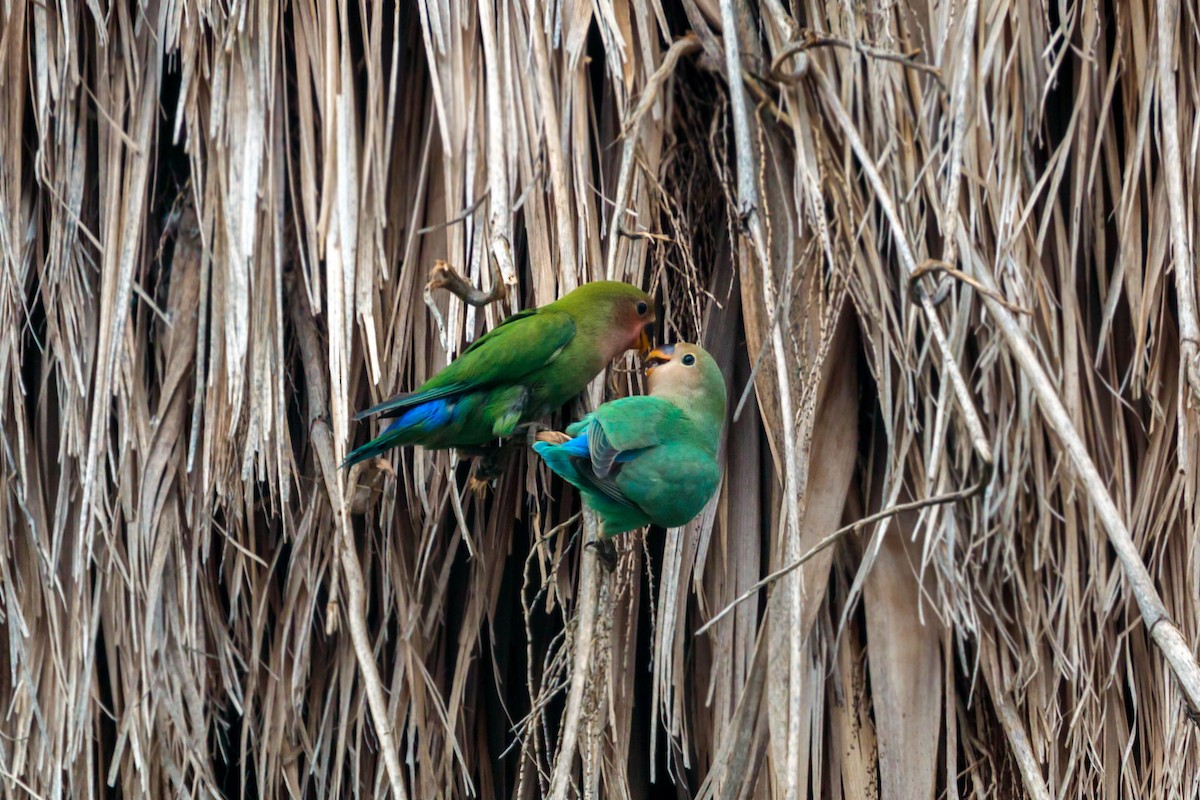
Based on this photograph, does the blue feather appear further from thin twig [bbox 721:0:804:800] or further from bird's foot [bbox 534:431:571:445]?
thin twig [bbox 721:0:804:800]

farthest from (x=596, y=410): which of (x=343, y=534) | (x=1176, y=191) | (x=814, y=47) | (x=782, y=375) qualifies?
(x=1176, y=191)

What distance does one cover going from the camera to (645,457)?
2.08 meters

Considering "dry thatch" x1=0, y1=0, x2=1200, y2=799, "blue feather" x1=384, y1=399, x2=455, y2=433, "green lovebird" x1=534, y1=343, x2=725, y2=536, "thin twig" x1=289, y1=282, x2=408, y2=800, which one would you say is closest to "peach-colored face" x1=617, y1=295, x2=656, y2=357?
"dry thatch" x1=0, y1=0, x2=1200, y2=799

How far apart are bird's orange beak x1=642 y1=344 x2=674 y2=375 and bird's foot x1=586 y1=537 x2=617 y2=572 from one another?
0.37 m

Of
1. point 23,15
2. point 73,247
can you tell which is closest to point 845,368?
point 73,247

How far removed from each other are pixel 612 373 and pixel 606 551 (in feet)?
2.24

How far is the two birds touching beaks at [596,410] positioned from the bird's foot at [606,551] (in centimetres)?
3

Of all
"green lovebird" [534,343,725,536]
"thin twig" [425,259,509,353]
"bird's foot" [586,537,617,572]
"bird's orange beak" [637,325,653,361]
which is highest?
"thin twig" [425,259,509,353]

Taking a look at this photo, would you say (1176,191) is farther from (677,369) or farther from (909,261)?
(677,369)

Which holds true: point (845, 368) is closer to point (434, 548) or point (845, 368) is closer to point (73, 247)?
point (434, 548)

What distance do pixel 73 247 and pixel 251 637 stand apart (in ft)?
3.17

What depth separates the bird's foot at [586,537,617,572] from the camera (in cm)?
211

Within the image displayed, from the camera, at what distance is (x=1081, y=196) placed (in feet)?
8.07

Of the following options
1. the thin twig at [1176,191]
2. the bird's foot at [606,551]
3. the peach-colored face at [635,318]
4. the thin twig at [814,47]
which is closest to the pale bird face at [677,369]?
the peach-colored face at [635,318]
